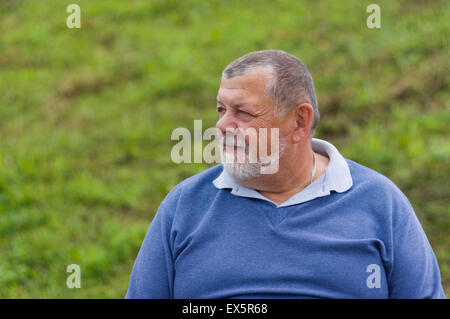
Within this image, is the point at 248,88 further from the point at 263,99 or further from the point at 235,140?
the point at 235,140

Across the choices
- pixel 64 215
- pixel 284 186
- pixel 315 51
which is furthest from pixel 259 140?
pixel 315 51

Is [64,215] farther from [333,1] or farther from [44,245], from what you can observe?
[333,1]

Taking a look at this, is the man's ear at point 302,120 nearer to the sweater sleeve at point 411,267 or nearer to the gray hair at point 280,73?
the gray hair at point 280,73

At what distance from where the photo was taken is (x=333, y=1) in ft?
23.1

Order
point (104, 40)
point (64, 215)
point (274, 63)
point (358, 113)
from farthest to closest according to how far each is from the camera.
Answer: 1. point (104, 40)
2. point (358, 113)
3. point (64, 215)
4. point (274, 63)

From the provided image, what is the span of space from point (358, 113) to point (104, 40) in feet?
10.5

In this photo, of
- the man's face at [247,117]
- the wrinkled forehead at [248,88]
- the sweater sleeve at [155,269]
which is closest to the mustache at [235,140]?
the man's face at [247,117]

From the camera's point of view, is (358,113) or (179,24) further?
(179,24)

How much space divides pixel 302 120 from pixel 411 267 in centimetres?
68

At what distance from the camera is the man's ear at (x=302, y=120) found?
7.54 ft

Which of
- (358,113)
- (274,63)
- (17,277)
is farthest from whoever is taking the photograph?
(358,113)

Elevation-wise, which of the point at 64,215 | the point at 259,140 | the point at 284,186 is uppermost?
the point at 259,140
